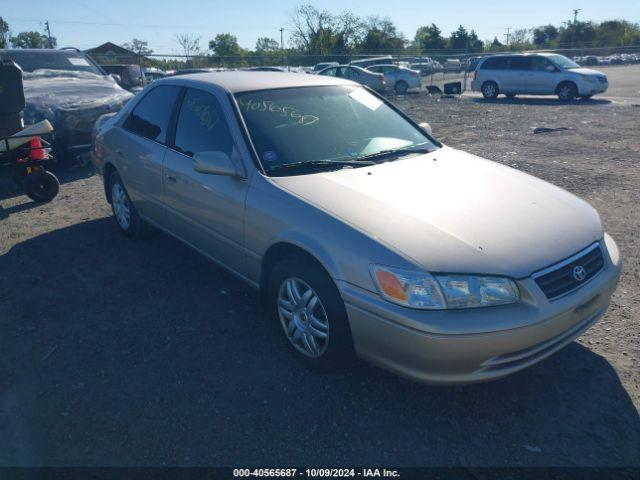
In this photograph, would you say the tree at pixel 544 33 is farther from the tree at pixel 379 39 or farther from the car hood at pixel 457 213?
the car hood at pixel 457 213

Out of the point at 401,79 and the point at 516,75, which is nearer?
the point at 516,75

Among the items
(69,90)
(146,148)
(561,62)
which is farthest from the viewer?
(561,62)

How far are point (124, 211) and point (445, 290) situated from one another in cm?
392

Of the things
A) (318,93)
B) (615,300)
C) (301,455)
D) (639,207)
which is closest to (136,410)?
(301,455)

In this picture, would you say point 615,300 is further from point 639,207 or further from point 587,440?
point 639,207

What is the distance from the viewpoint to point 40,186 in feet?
22.7

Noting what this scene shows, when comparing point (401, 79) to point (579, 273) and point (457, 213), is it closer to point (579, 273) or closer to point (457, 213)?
point (457, 213)

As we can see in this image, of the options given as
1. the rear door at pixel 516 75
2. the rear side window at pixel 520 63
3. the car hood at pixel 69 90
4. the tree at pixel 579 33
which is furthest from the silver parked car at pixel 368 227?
the tree at pixel 579 33

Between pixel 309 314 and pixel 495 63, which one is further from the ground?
pixel 495 63

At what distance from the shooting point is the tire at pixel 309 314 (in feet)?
9.50

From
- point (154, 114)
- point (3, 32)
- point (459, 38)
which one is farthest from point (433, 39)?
point (154, 114)

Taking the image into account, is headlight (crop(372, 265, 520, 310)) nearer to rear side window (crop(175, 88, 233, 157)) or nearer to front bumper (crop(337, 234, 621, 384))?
front bumper (crop(337, 234, 621, 384))

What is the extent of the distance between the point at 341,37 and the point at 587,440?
64.5m

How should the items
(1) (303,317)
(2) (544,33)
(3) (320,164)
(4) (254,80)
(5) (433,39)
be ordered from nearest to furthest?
1. (1) (303,317)
2. (3) (320,164)
3. (4) (254,80)
4. (5) (433,39)
5. (2) (544,33)
